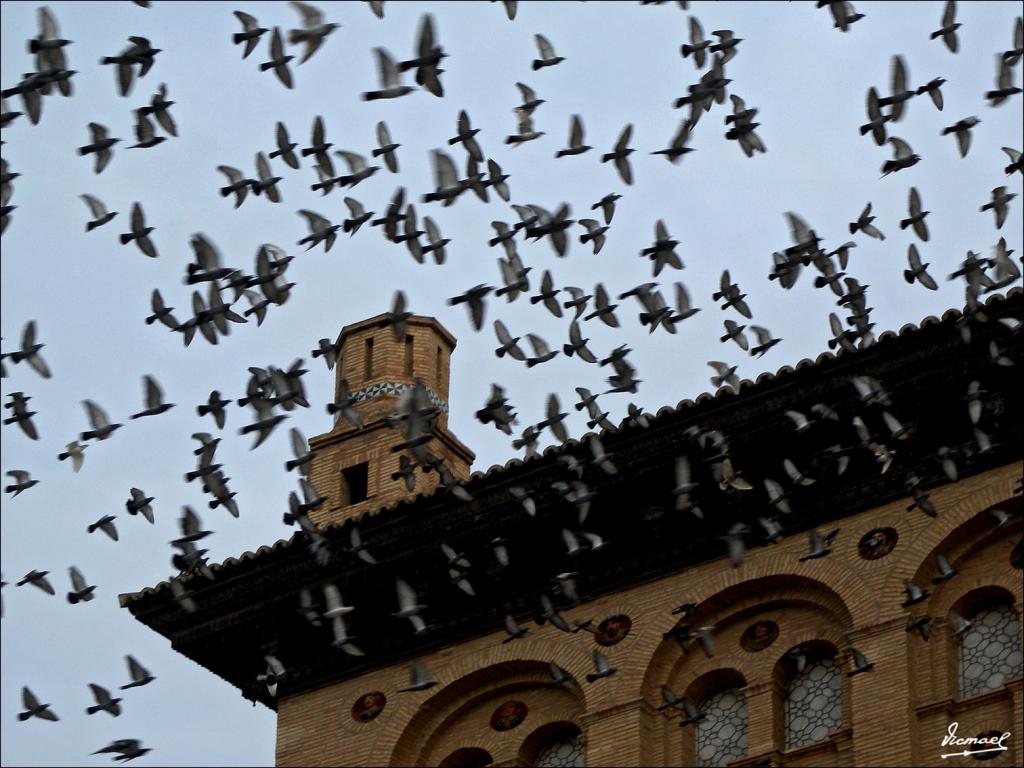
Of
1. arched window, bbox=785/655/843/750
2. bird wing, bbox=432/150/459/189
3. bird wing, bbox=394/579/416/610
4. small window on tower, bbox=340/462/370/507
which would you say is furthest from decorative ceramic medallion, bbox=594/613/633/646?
bird wing, bbox=432/150/459/189

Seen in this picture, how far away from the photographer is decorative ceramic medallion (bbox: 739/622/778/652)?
24.0 metres

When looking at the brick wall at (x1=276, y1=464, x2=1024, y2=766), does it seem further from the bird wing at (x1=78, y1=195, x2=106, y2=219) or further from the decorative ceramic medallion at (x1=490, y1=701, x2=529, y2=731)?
the bird wing at (x1=78, y1=195, x2=106, y2=219)

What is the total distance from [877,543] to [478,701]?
3.75 m

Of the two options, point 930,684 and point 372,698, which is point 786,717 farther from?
point 372,698

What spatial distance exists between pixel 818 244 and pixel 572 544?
3.66 m

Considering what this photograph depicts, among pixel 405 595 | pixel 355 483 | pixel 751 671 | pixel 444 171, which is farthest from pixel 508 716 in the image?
pixel 444 171

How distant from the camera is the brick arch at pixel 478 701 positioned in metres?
24.8

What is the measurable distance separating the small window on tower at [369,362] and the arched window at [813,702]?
262 inches

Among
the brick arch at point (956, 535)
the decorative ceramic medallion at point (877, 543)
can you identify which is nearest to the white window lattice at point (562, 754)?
the decorative ceramic medallion at point (877, 543)

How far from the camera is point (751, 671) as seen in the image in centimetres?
2386

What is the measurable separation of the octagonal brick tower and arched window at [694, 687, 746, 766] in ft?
13.4

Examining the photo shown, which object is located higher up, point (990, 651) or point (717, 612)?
point (717, 612)

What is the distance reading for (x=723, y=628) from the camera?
2431 centimetres

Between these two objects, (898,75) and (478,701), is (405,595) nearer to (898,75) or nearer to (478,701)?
(478,701)
